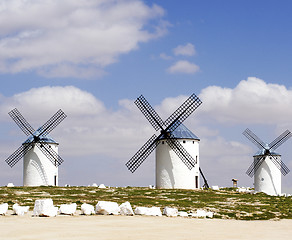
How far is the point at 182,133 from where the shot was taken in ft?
195

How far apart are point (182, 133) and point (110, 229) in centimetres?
3915

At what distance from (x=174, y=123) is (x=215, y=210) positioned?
25.0 metres

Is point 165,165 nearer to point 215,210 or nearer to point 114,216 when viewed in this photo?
point 215,210

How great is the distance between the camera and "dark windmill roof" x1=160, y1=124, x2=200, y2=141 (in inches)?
2317

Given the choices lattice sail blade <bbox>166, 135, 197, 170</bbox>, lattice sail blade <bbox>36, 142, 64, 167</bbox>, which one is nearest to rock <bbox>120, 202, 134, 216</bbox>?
lattice sail blade <bbox>166, 135, 197, 170</bbox>

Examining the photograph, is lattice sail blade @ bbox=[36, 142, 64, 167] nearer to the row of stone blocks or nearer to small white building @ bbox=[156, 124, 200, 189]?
small white building @ bbox=[156, 124, 200, 189]

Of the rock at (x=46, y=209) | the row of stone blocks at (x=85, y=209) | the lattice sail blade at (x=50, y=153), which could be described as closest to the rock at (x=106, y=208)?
the row of stone blocks at (x=85, y=209)

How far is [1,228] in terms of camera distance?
20.6 m

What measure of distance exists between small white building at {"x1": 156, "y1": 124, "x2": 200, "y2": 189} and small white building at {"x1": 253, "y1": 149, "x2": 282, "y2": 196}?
1261 centimetres

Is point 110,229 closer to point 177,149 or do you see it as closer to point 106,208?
point 106,208

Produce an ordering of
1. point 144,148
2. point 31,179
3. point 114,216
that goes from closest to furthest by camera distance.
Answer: point 114,216, point 144,148, point 31,179

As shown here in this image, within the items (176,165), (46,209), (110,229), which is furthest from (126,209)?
(176,165)

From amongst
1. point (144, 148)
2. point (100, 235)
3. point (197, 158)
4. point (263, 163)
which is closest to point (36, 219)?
point (100, 235)

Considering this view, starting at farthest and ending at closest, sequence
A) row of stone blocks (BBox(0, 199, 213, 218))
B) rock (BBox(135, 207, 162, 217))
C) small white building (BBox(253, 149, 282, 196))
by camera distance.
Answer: small white building (BBox(253, 149, 282, 196))
rock (BBox(135, 207, 162, 217))
row of stone blocks (BBox(0, 199, 213, 218))
